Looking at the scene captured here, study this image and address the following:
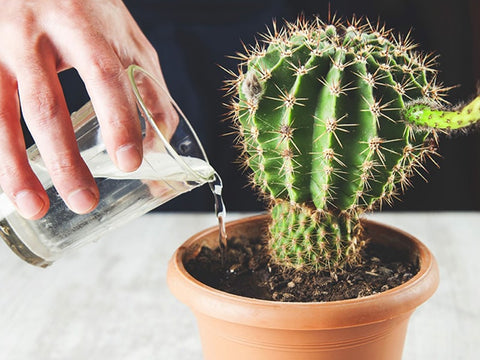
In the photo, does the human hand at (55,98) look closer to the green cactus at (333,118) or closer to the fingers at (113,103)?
the fingers at (113,103)

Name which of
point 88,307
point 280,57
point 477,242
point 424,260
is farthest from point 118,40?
point 477,242

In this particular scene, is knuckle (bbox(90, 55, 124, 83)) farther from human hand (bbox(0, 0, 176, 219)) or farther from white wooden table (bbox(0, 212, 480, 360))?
white wooden table (bbox(0, 212, 480, 360))

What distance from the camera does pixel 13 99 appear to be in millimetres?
742

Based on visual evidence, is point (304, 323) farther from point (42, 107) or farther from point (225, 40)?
point (225, 40)

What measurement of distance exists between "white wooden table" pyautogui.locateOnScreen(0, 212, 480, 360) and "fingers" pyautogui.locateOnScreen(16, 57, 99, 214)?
42 cm

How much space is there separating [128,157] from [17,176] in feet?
0.54

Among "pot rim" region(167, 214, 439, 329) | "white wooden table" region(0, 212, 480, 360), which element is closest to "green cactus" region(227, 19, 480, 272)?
"pot rim" region(167, 214, 439, 329)

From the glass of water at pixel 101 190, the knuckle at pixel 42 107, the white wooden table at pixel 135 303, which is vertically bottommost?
the white wooden table at pixel 135 303

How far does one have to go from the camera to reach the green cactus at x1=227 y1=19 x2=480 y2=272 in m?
0.65

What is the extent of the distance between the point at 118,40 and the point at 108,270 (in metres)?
0.54

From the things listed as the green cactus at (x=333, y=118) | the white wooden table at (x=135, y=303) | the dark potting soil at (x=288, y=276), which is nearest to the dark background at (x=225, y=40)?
the white wooden table at (x=135, y=303)

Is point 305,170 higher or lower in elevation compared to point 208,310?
higher

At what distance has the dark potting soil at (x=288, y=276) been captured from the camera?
74 cm

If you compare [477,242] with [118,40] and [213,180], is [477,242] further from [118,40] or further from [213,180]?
[118,40]
